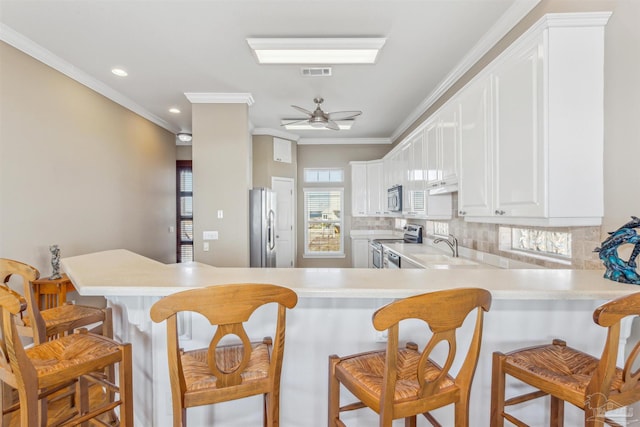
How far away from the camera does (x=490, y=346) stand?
1.49 meters

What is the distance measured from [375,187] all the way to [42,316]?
510 cm

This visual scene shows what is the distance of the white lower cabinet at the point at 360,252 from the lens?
5902mm

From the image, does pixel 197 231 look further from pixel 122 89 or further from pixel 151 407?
pixel 151 407

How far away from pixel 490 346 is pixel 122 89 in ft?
14.8

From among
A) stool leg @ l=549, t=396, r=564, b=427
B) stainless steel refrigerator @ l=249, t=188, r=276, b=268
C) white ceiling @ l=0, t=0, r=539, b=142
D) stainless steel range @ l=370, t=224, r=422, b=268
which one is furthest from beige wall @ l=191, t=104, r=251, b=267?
stool leg @ l=549, t=396, r=564, b=427

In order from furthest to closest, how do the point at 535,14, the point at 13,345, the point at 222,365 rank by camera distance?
the point at 535,14, the point at 222,365, the point at 13,345

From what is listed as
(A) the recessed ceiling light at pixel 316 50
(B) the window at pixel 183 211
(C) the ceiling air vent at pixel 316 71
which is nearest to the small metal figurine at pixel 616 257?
(A) the recessed ceiling light at pixel 316 50

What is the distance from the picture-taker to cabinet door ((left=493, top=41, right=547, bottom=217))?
1.69 m

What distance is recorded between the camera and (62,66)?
9.80 ft

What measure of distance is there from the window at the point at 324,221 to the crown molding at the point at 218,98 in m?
2.67

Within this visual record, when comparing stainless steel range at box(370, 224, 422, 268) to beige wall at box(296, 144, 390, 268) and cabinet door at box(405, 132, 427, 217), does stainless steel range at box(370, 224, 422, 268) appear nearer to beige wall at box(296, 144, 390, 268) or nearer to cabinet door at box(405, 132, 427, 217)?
cabinet door at box(405, 132, 427, 217)

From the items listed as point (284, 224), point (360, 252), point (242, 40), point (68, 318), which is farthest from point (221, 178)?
point (360, 252)

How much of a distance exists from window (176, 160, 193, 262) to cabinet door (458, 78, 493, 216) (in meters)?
5.24

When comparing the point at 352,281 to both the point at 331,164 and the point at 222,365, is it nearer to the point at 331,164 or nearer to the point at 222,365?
the point at 222,365
